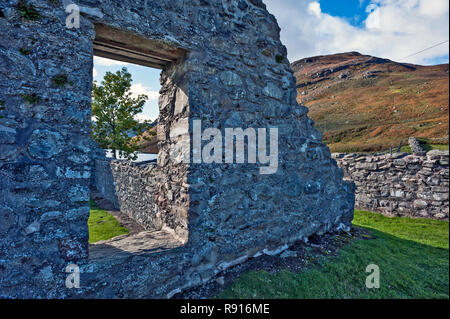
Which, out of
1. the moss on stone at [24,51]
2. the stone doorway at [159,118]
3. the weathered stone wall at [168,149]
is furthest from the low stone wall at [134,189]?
the moss on stone at [24,51]

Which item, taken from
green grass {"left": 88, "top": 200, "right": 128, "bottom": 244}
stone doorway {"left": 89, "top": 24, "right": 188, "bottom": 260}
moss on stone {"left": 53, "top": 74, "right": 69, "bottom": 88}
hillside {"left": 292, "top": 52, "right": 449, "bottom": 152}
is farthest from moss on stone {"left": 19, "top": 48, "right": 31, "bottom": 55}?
hillside {"left": 292, "top": 52, "right": 449, "bottom": 152}

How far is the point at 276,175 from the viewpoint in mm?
3270

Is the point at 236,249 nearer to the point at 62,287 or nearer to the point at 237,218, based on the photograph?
the point at 237,218

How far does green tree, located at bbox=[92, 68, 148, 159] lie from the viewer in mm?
14531

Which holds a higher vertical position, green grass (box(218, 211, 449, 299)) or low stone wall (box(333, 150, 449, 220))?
low stone wall (box(333, 150, 449, 220))

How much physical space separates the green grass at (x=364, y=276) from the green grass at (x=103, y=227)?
3.68 metres

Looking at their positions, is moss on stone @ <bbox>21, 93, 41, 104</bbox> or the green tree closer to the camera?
moss on stone @ <bbox>21, 93, 41, 104</bbox>

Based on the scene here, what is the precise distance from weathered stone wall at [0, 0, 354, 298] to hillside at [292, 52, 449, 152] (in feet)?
60.6

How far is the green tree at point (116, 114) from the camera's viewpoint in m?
14.5

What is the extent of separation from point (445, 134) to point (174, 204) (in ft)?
90.7

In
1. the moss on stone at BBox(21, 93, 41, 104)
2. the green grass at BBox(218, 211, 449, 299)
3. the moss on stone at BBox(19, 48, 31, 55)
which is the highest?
the moss on stone at BBox(19, 48, 31, 55)

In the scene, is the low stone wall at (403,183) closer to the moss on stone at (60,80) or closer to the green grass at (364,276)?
the green grass at (364,276)

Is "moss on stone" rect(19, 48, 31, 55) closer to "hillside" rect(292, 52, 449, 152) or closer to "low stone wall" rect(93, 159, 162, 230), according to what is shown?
"low stone wall" rect(93, 159, 162, 230)
